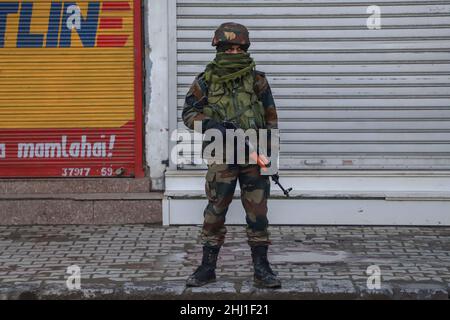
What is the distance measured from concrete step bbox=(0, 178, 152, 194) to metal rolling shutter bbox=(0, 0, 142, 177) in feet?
0.33

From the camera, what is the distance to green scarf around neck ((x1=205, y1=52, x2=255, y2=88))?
6414mm

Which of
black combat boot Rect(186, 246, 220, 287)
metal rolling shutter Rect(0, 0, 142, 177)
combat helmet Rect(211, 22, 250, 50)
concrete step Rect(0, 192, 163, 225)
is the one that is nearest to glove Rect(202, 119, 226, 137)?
combat helmet Rect(211, 22, 250, 50)

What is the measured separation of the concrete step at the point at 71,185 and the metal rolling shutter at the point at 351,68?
148cm

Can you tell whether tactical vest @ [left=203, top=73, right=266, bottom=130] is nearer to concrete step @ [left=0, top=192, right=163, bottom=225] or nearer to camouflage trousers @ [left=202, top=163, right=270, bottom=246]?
camouflage trousers @ [left=202, top=163, right=270, bottom=246]

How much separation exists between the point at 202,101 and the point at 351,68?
3236 millimetres

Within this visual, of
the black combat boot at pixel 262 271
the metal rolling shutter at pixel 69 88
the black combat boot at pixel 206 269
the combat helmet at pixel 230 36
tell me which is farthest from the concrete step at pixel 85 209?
the combat helmet at pixel 230 36

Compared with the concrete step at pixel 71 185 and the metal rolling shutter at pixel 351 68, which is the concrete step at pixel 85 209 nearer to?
the concrete step at pixel 71 185

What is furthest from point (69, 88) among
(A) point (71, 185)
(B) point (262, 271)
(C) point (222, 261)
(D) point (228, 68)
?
(B) point (262, 271)

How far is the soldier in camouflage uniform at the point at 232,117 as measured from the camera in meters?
6.43

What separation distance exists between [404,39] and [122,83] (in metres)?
3.22

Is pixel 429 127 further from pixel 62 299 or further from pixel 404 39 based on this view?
pixel 62 299
